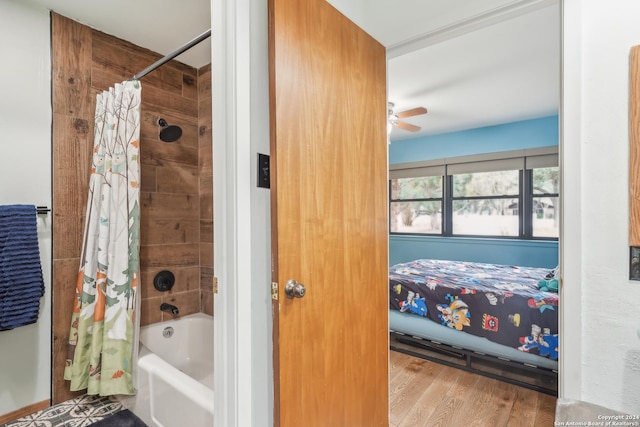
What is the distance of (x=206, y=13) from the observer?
1818mm

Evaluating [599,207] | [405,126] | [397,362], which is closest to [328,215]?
[599,207]

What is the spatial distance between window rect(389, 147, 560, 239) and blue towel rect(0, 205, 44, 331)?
14.8 ft

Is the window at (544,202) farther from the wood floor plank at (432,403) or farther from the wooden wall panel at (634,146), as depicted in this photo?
the wooden wall panel at (634,146)

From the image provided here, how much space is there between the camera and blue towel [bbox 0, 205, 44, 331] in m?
1.57

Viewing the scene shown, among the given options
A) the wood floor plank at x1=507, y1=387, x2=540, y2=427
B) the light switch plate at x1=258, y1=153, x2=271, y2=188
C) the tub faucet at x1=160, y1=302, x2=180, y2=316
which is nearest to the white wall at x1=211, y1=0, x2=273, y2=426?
the light switch plate at x1=258, y1=153, x2=271, y2=188

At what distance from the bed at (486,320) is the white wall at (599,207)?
1107mm

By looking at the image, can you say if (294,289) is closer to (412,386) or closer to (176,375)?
(176,375)

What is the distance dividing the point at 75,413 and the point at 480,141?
16.1 feet

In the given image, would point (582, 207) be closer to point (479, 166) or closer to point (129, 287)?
point (129, 287)

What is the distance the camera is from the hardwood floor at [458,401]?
1.85 m

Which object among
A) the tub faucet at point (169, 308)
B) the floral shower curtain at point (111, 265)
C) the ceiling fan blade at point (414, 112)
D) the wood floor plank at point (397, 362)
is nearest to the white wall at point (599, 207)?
the wood floor plank at point (397, 362)

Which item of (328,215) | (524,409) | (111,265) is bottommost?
(524,409)

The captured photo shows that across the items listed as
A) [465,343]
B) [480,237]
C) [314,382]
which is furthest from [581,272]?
[480,237]

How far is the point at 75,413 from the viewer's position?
1780mm
